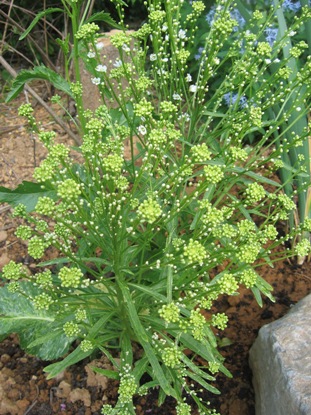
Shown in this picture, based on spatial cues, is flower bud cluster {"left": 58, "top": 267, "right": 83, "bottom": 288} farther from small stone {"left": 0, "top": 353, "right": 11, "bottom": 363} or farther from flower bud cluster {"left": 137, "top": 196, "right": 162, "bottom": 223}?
small stone {"left": 0, "top": 353, "right": 11, "bottom": 363}

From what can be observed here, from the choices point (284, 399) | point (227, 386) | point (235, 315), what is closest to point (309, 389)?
point (284, 399)

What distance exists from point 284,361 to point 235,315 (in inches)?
29.7

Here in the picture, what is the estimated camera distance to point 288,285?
3.03m

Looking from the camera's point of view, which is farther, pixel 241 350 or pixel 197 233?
pixel 241 350

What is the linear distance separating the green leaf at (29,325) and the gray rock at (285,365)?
0.95 meters

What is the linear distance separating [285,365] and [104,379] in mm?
947

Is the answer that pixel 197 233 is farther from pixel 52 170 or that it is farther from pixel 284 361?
pixel 284 361

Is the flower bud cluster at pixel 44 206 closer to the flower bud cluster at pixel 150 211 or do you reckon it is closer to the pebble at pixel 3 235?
the flower bud cluster at pixel 150 211

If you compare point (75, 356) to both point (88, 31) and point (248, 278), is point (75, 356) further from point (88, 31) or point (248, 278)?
point (88, 31)

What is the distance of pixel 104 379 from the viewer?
2.50 meters

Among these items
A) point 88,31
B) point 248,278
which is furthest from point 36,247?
point 88,31

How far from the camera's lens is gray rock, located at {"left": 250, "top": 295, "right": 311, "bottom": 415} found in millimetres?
1938

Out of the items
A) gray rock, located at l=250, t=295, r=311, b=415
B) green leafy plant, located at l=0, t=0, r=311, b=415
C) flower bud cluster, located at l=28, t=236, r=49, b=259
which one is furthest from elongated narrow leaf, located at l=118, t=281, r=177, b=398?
gray rock, located at l=250, t=295, r=311, b=415

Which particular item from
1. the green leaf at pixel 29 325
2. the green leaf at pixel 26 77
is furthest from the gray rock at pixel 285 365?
the green leaf at pixel 26 77
